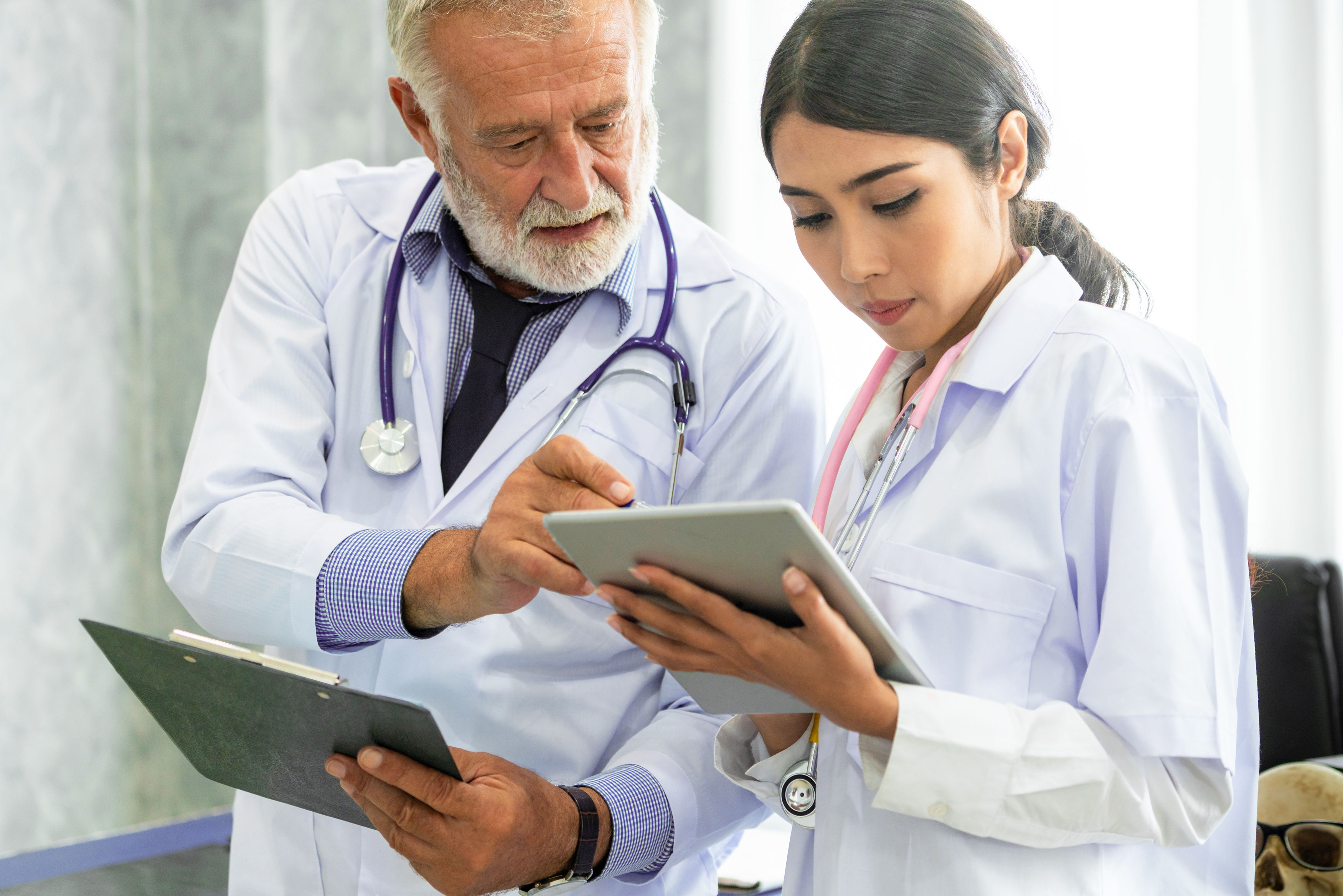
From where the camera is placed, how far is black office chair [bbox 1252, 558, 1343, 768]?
83.7 inches

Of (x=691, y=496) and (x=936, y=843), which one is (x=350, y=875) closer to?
(x=691, y=496)

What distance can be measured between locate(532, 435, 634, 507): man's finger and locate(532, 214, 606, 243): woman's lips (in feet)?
1.33

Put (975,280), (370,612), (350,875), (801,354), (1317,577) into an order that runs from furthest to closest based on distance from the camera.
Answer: (1317,577) → (801,354) → (350,875) → (370,612) → (975,280)

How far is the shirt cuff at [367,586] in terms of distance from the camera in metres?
1.21

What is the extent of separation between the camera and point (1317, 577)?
6.97 ft

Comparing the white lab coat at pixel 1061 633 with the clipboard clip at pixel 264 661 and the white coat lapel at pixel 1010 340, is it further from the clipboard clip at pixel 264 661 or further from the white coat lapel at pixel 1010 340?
the clipboard clip at pixel 264 661

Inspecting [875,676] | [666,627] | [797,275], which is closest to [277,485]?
[666,627]

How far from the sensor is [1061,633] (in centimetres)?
92

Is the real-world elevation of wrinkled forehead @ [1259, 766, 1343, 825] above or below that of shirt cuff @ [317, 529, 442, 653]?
below

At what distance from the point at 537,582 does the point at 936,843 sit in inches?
16.7

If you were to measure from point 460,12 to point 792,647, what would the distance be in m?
0.94

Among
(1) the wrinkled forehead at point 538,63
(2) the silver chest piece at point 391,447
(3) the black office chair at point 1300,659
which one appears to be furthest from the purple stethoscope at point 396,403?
(3) the black office chair at point 1300,659

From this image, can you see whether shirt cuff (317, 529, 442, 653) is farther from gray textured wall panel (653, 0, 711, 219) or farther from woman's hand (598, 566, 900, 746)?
gray textured wall panel (653, 0, 711, 219)

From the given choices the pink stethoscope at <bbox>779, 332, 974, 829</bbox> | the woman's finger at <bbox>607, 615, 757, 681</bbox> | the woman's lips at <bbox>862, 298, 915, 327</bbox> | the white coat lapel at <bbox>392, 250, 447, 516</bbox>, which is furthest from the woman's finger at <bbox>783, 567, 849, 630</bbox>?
the white coat lapel at <bbox>392, 250, 447, 516</bbox>
